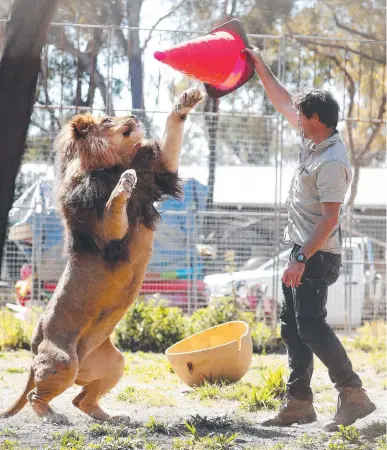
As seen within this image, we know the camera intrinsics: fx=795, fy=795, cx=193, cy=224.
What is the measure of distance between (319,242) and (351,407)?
997mm

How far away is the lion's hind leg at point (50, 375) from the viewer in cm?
446

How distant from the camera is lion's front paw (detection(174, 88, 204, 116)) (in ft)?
15.5

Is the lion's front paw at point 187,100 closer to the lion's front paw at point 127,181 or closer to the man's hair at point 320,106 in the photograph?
the man's hair at point 320,106

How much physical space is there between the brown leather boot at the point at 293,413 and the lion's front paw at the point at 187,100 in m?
1.86

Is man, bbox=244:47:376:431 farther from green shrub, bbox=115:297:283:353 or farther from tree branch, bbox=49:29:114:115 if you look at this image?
tree branch, bbox=49:29:114:115

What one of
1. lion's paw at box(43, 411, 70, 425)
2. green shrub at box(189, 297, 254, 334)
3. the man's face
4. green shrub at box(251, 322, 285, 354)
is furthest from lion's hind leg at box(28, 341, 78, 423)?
green shrub at box(251, 322, 285, 354)

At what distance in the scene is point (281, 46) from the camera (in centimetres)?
928

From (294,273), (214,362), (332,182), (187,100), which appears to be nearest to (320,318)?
(294,273)

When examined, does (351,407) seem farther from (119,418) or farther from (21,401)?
(21,401)

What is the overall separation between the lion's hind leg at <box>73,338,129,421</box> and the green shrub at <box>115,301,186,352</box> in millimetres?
3860

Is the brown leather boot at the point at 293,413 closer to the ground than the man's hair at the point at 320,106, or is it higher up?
closer to the ground

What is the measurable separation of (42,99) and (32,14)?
21.7 ft

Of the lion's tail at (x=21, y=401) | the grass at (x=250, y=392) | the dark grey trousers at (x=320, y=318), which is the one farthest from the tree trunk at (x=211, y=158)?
the lion's tail at (x=21, y=401)

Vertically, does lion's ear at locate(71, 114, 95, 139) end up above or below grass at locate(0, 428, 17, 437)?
above
